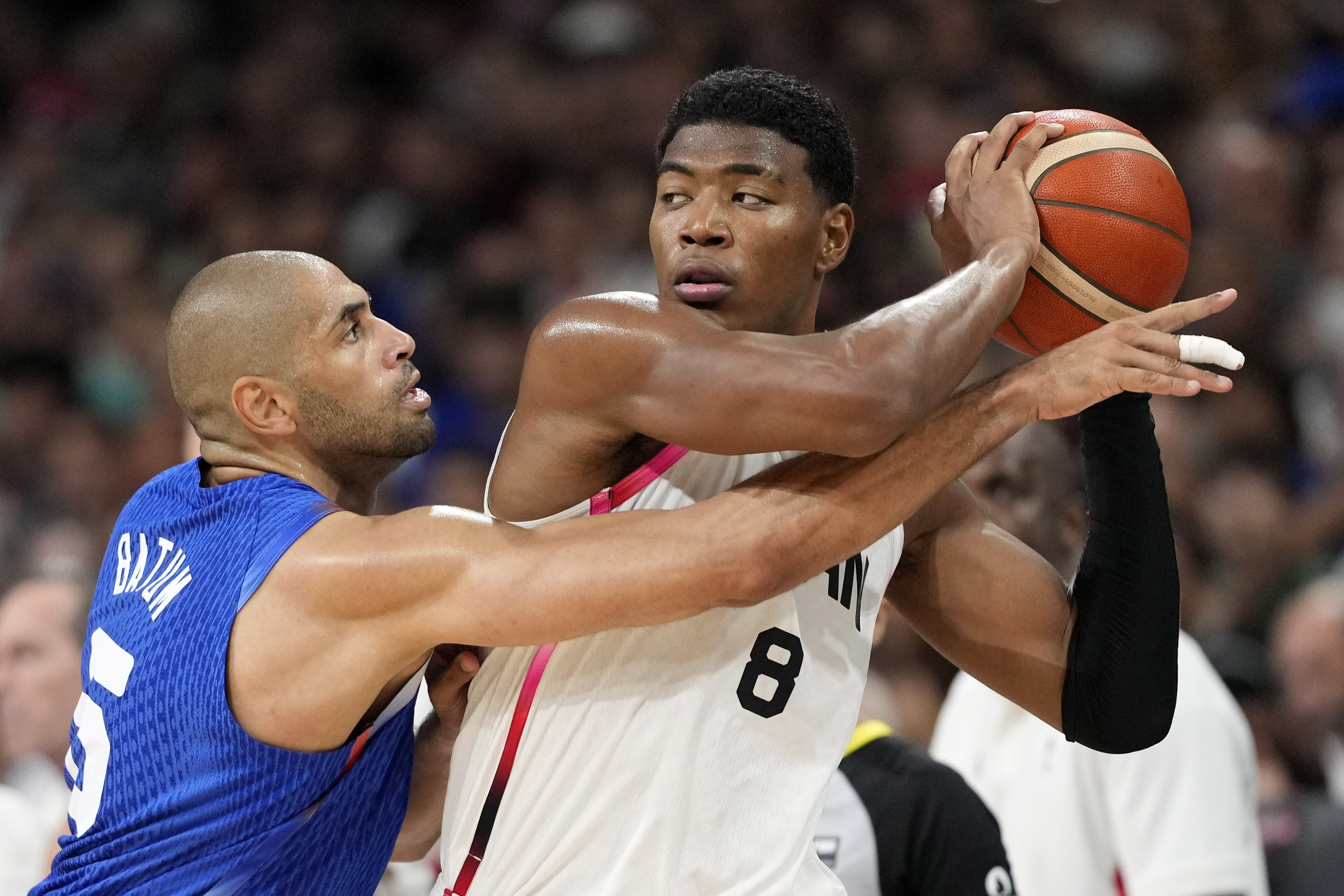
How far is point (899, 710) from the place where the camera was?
628 centimetres

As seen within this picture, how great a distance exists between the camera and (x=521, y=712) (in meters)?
2.71

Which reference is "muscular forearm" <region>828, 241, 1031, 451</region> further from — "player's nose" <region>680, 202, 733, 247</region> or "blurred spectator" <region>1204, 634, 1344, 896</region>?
"blurred spectator" <region>1204, 634, 1344, 896</region>

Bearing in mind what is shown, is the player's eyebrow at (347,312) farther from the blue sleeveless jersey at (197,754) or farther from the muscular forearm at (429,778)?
the muscular forearm at (429,778)

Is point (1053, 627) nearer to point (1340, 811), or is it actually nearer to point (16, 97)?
point (1340, 811)

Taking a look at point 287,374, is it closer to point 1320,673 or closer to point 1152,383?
point 1152,383

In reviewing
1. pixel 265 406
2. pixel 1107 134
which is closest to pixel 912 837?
pixel 1107 134

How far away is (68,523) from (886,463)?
662 centimetres

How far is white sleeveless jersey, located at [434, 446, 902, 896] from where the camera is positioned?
2.61 m

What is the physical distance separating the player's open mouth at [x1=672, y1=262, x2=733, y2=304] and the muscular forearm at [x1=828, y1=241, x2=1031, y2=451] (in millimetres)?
286

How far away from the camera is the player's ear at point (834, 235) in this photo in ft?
9.57

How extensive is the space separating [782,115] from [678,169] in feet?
0.71

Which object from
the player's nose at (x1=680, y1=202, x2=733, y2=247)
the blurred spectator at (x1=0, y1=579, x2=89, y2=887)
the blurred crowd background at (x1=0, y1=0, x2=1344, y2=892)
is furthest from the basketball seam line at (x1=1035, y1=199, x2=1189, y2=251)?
the blurred spectator at (x1=0, y1=579, x2=89, y2=887)

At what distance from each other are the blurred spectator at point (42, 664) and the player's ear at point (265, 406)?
8.50 ft

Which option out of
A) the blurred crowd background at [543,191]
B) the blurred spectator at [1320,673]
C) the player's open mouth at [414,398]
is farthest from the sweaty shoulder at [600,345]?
the blurred spectator at [1320,673]
